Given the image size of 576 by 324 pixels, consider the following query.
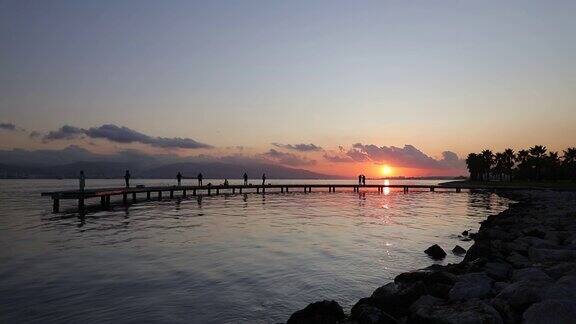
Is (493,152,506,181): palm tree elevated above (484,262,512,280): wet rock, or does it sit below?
above

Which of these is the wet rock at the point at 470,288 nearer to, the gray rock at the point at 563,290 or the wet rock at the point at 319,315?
the gray rock at the point at 563,290

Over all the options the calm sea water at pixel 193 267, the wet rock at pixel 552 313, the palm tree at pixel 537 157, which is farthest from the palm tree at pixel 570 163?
the wet rock at pixel 552 313

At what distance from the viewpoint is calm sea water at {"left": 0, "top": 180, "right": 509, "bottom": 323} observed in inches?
417

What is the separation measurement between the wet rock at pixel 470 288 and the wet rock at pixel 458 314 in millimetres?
1011

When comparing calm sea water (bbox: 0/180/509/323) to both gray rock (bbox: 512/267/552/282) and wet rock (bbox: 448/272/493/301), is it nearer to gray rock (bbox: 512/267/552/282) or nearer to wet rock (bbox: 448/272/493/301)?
wet rock (bbox: 448/272/493/301)

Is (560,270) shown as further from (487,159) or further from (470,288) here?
(487,159)

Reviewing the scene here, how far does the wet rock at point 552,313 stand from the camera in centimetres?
672

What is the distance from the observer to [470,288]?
9.15 meters

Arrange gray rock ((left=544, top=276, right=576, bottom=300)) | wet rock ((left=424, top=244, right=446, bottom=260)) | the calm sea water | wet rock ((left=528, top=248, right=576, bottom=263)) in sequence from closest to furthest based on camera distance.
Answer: gray rock ((left=544, top=276, right=576, bottom=300))
the calm sea water
wet rock ((left=528, top=248, right=576, bottom=263))
wet rock ((left=424, top=244, right=446, bottom=260))

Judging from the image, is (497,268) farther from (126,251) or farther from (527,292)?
(126,251)

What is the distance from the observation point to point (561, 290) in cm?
791

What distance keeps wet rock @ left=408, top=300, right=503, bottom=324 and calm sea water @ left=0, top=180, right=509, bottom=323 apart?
12.2 feet

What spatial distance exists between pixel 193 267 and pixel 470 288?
9536 millimetres

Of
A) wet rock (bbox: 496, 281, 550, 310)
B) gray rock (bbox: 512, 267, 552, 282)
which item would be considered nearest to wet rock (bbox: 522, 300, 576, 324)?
wet rock (bbox: 496, 281, 550, 310)
